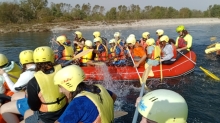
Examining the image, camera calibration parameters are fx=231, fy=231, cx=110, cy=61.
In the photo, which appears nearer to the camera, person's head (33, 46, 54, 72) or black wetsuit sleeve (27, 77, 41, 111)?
black wetsuit sleeve (27, 77, 41, 111)

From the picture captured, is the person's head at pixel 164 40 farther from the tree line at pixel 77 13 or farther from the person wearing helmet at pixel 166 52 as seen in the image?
the tree line at pixel 77 13

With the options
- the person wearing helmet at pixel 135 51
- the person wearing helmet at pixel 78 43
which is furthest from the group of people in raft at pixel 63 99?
the person wearing helmet at pixel 78 43

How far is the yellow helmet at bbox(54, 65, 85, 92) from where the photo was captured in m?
2.72

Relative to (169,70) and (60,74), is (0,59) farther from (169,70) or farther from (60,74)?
(169,70)

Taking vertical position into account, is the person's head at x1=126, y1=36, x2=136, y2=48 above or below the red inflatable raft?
above

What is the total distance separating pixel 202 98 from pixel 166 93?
5.42 metres

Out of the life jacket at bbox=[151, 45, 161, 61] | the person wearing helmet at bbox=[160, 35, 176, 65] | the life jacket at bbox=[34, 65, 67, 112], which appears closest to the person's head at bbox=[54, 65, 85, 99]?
the life jacket at bbox=[34, 65, 67, 112]

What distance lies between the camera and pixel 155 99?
74.0 inches

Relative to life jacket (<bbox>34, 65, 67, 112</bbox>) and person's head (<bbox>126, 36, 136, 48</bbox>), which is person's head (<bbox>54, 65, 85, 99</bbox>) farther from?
person's head (<bbox>126, 36, 136, 48</bbox>)

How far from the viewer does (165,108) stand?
1.82 m

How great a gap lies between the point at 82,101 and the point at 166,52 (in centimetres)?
638

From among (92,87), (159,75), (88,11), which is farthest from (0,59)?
(88,11)

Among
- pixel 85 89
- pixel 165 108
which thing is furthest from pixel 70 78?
pixel 165 108

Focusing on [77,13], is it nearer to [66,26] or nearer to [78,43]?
[66,26]
